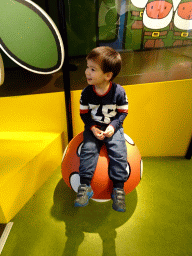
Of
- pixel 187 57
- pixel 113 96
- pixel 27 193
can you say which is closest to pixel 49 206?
pixel 27 193

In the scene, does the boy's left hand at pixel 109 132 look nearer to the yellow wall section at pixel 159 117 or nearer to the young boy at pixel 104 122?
the young boy at pixel 104 122

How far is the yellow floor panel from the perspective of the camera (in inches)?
60.4

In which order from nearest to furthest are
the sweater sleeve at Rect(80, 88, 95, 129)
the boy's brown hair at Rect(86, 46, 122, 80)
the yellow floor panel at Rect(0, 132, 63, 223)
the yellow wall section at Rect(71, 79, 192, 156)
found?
the boy's brown hair at Rect(86, 46, 122, 80) < the sweater sleeve at Rect(80, 88, 95, 129) < the yellow floor panel at Rect(0, 132, 63, 223) < the yellow wall section at Rect(71, 79, 192, 156)

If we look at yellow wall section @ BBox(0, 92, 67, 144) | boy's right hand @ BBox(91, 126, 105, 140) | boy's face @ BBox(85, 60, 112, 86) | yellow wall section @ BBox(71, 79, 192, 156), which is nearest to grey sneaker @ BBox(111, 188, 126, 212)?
boy's right hand @ BBox(91, 126, 105, 140)

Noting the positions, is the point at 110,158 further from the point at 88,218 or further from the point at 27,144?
the point at 27,144

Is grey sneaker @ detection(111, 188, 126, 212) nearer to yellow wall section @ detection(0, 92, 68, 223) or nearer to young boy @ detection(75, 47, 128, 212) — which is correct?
young boy @ detection(75, 47, 128, 212)

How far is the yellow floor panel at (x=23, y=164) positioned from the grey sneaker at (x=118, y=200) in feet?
2.90

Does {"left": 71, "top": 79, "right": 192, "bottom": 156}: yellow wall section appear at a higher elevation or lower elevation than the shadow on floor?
higher

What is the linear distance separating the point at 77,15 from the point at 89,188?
187 cm

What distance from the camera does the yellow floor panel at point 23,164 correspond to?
1.53 meters

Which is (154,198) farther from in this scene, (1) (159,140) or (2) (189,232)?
(1) (159,140)

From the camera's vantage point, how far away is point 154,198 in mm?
1812

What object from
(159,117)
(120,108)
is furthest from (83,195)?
(159,117)

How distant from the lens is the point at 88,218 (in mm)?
1624
